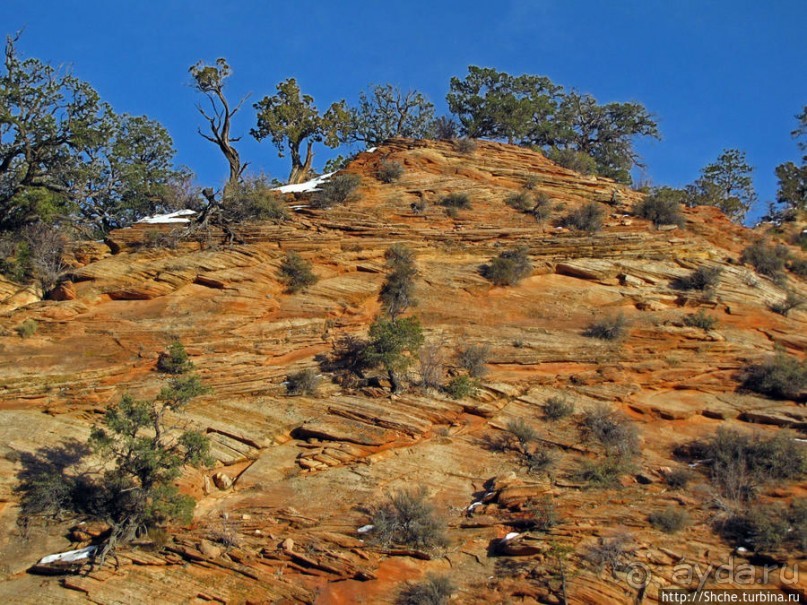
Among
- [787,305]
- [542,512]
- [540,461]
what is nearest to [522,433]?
[540,461]

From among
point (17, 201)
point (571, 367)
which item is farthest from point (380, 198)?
point (17, 201)

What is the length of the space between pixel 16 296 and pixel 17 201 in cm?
624

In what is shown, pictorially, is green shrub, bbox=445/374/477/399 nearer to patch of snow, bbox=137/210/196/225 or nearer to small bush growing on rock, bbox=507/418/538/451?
small bush growing on rock, bbox=507/418/538/451

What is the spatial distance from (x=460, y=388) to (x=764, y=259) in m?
13.8

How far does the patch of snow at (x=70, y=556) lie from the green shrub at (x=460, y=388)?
932cm

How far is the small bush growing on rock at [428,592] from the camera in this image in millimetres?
13250

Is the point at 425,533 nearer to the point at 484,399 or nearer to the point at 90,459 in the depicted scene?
the point at 484,399

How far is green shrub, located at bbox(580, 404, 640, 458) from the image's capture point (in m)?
17.5

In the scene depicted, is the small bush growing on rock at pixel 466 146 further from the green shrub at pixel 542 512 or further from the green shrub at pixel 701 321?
the green shrub at pixel 542 512

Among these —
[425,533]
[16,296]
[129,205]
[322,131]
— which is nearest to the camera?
[425,533]

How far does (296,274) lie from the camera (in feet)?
79.5

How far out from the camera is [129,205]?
34.1 m

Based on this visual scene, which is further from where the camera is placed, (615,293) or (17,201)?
(17,201)

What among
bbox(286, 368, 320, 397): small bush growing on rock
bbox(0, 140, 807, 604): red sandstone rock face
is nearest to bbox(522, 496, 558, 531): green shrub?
bbox(0, 140, 807, 604): red sandstone rock face
